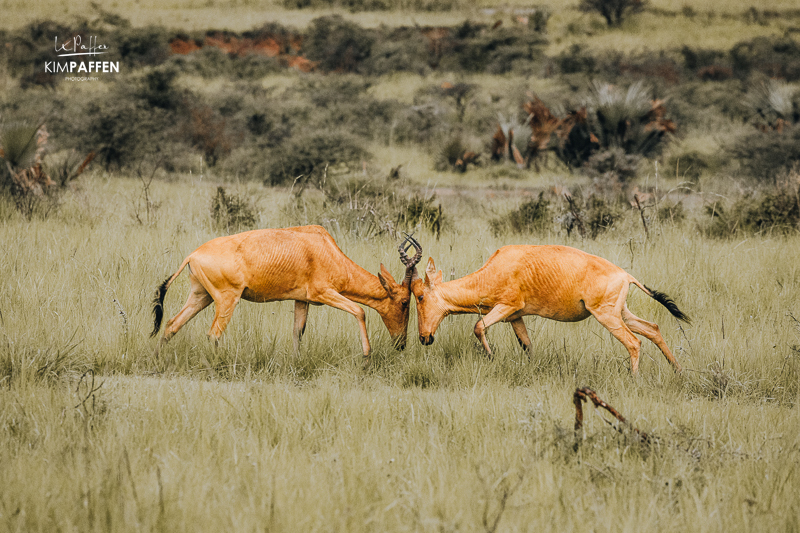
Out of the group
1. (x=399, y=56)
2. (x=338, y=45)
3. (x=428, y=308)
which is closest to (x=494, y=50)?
(x=399, y=56)

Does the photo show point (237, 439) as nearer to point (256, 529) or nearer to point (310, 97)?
point (256, 529)

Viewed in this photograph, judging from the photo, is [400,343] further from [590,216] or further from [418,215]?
[590,216]

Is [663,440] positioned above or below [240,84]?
below

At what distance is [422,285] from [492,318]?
640 mm

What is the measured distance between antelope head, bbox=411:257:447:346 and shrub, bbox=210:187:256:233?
4.51m

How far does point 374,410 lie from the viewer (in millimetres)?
4066

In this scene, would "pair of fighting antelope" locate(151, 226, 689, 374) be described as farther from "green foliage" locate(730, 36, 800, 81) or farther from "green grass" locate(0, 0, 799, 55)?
"green grass" locate(0, 0, 799, 55)

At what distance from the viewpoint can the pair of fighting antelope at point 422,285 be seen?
4.74 meters

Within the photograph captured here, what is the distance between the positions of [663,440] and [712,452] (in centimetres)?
28

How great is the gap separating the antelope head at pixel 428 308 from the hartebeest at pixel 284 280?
0.16 m

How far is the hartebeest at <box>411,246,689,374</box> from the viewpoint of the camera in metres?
4.73

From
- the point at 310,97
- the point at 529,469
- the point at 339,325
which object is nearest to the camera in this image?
the point at 529,469

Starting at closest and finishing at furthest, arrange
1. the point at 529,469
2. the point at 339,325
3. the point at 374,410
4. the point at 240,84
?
the point at 529,469 → the point at 374,410 → the point at 339,325 → the point at 240,84

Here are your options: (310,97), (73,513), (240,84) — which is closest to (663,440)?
(73,513)
